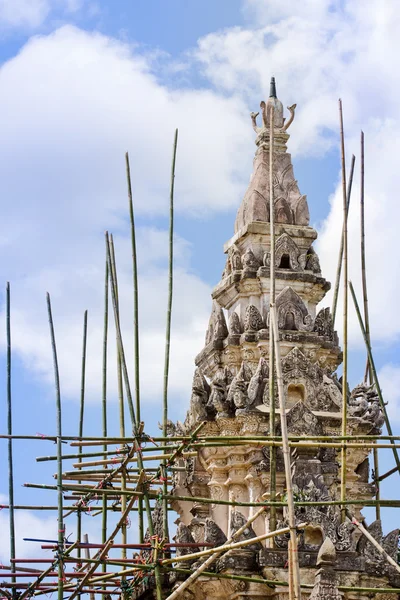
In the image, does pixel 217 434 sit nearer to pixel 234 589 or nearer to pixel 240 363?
pixel 240 363

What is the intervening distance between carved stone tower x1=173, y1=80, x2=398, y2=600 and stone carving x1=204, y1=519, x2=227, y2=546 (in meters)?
0.02

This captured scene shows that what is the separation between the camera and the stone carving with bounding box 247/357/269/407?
23562 mm

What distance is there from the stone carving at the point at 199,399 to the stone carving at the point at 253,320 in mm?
1295

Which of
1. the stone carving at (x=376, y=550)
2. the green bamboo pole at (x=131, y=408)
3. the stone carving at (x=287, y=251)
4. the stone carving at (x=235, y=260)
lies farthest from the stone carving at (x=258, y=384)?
the green bamboo pole at (x=131, y=408)

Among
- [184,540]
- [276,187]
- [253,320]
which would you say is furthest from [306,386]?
[276,187]

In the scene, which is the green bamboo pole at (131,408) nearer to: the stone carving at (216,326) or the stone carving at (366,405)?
the stone carving at (216,326)

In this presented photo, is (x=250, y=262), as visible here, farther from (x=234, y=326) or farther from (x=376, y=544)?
(x=376, y=544)

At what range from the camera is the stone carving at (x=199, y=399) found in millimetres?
24016

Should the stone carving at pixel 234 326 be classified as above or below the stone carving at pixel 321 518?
above

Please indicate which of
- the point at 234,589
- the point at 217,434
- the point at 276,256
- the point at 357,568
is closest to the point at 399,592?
the point at 357,568

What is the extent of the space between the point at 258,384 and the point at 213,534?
10.2 feet

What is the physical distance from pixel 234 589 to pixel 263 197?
317 inches

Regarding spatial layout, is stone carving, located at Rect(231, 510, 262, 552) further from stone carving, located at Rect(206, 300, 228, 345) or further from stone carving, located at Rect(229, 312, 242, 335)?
stone carving, located at Rect(206, 300, 228, 345)

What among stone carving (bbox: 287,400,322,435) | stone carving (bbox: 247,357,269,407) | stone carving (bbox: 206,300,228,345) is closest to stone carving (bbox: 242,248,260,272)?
stone carving (bbox: 206,300,228,345)
